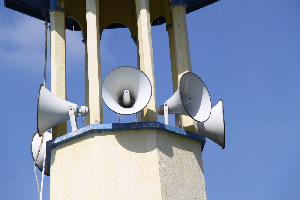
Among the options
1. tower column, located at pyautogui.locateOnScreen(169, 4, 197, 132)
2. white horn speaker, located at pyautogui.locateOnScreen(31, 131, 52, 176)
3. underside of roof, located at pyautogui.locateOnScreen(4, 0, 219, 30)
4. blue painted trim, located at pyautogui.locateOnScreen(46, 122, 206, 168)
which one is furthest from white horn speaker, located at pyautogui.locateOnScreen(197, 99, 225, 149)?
white horn speaker, located at pyautogui.locateOnScreen(31, 131, 52, 176)

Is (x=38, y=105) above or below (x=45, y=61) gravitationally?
below

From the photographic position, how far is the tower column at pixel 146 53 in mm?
13859

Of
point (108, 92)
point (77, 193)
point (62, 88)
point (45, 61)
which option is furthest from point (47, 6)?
point (77, 193)

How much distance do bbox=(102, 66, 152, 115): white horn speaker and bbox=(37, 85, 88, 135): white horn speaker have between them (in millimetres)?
858

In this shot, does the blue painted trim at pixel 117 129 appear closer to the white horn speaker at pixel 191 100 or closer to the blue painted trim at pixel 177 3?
the white horn speaker at pixel 191 100

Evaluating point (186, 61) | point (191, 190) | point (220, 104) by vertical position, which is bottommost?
point (191, 190)

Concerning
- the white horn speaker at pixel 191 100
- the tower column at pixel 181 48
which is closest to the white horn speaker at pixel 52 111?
the white horn speaker at pixel 191 100

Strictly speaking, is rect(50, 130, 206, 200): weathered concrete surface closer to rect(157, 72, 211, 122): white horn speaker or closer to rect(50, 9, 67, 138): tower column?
rect(157, 72, 211, 122): white horn speaker

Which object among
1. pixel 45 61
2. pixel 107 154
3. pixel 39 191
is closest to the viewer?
pixel 107 154

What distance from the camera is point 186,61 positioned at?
49.1ft

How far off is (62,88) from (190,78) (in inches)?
101

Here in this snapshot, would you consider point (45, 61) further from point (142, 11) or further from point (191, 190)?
point (191, 190)

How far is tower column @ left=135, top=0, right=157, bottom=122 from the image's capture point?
1386 cm

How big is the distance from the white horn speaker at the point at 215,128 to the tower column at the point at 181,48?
0.67 feet
